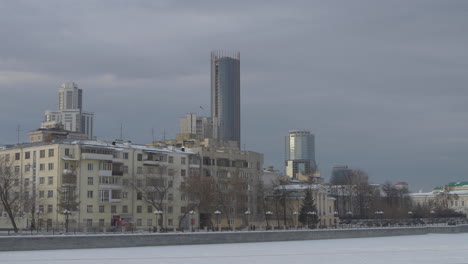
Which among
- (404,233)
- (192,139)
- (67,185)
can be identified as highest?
Answer: (192,139)

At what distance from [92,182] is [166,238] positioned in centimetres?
3557

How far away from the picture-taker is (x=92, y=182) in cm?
11075

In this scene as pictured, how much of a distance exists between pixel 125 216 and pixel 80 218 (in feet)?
30.3

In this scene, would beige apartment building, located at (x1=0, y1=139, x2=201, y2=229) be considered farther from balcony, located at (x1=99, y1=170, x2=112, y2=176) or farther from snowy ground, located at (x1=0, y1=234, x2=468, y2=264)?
snowy ground, located at (x1=0, y1=234, x2=468, y2=264)

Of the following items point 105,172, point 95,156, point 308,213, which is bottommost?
point 308,213

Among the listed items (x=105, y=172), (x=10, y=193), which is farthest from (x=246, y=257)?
(x=10, y=193)

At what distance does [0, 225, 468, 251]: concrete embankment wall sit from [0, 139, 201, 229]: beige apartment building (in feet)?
78.6

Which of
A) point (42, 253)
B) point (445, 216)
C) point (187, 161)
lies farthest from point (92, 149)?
point (445, 216)

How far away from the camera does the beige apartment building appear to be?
107m

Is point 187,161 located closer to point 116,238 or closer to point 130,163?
point 130,163

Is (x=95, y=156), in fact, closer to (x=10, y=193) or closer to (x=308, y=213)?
(x=10, y=193)

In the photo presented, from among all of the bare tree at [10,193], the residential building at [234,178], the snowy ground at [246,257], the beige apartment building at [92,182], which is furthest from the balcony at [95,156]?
the snowy ground at [246,257]

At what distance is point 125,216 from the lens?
115 meters

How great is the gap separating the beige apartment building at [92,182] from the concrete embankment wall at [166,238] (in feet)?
78.6
